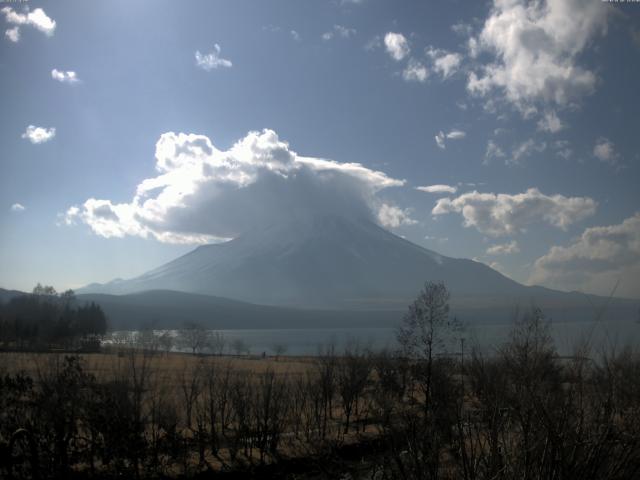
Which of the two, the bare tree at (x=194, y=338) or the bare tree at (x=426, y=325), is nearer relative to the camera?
the bare tree at (x=426, y=325)

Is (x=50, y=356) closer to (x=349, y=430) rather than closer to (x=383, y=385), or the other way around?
(x=349, y=430)

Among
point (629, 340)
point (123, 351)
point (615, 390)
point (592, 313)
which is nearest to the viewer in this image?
point (592, 313)

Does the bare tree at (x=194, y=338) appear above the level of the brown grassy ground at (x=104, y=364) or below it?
below

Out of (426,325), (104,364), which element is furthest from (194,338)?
(426,325)

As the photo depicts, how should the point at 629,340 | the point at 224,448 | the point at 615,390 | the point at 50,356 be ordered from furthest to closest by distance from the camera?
the point at 224,448 < the point at 50,356 < the point at 629,340 < the point at 615,390

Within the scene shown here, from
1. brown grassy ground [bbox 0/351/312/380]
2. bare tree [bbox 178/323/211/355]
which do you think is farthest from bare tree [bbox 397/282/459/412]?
bare tree [bbox 178/323/211/355]

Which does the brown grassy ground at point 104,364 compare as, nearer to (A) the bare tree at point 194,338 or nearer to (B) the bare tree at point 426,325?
(B) the bare tree at point 426,325

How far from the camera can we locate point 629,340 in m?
11.6

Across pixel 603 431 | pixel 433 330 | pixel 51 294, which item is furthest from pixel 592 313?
pixel 51 294

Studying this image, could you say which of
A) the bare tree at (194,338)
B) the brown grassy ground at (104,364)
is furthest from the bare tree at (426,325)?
the bare tree at (194,338)

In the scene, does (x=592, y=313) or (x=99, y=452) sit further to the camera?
(x=99, y=452)

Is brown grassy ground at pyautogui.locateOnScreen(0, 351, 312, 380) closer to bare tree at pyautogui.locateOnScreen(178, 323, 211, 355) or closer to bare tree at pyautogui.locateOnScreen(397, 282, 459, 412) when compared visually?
bare tree at pyautogui.locateOnScreen(397, 282, 459, 412)

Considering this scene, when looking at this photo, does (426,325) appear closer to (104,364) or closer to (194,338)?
(104,364)

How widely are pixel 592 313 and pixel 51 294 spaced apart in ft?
462
